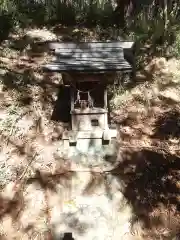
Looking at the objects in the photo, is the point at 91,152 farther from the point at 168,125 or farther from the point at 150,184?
the point at 168,125

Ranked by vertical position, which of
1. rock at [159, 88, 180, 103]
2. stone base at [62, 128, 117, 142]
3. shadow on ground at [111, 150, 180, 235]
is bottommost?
shadow on ground at [111, 150, 180, 235]

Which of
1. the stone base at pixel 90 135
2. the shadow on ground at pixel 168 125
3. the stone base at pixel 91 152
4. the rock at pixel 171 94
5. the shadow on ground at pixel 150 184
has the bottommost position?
the shadow on ground at pixel 150 184

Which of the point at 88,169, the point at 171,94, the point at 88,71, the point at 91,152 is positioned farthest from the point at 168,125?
the point at 88,71

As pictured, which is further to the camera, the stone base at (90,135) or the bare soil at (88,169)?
the stone base at (90,135)

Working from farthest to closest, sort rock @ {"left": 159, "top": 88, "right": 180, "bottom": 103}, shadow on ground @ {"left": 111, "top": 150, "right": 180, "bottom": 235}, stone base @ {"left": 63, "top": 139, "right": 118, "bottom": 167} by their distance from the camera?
rock @ {"left": 159, "top": 88, "right": 180, "bottom": 103}, stone base @ {"left": 63, "top": 139, "right": 118, "bottom": 167}, shadow on ground @ {"left": 111, "top": 150, "right": 180, "bottom": 235}

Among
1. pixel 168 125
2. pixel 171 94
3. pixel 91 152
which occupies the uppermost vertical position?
pixel 171 94

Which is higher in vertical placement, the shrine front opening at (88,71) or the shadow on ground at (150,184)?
the shrine front opening at (88,71)

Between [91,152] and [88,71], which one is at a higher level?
[88,71]

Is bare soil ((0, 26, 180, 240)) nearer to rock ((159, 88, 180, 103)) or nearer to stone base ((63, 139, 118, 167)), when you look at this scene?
rock ((159, 88, 180, 103))

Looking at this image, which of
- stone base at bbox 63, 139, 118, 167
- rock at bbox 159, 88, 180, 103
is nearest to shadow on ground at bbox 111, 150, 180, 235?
stone base at bbox 63, 139, 118, 167

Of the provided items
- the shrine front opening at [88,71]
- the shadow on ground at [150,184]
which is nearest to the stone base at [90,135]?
the shrine front opening at [88,71]

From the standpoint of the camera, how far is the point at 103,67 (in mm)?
6254

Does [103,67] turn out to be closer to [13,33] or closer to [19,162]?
[19,162]

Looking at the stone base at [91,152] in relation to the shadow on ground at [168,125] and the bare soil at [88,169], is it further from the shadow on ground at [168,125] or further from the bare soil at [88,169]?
the shadow on ground at [168,125]
